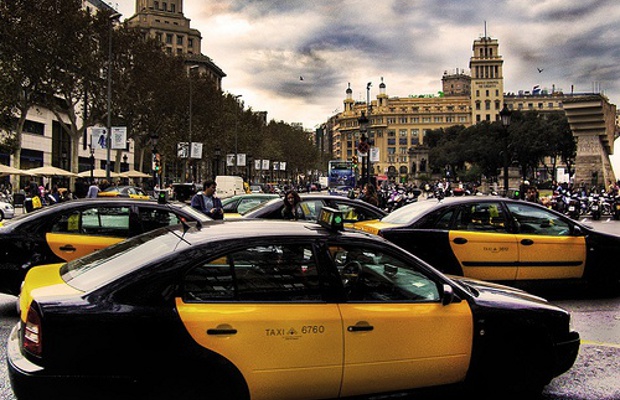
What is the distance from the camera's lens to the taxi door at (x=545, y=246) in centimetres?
770

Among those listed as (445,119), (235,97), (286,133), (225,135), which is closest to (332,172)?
(225,135)

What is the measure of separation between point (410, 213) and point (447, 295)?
4.73 meters

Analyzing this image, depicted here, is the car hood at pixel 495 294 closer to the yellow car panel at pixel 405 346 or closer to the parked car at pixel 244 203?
the yellow car panel at pixel 405 346

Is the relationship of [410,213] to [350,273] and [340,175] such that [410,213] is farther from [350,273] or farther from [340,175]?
[340,175]

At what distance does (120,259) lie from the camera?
3.64 metres

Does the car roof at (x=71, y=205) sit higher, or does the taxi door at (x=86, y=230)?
the car roof at (x=71, y=205)

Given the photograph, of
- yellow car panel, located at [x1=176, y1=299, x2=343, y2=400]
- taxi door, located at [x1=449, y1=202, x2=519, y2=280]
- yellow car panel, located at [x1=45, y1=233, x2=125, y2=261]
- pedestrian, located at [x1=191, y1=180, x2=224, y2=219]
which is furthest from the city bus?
yellow car panel, located at [x1=176, y1=299, x2=343, y2=400]

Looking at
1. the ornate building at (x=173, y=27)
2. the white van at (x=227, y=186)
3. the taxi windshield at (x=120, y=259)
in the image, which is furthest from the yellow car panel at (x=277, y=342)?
the ornate building at (x=173, y=27)

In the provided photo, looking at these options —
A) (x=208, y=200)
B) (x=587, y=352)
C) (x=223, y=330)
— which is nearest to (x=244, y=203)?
(x=208, y=200)

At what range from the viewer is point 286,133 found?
308ft

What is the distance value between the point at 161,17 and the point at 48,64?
6839 centimetres

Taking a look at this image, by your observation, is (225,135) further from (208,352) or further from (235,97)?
(208,352)

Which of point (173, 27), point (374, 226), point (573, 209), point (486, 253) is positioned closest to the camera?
point (486, 253)

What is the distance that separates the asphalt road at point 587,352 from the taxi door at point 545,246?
0.46 metres
